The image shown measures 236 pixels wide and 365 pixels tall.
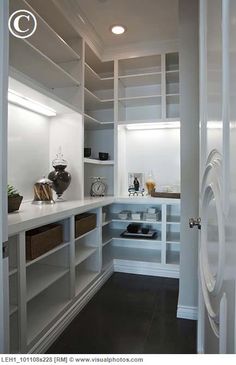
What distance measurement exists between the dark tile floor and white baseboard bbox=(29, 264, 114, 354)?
36 millimetres

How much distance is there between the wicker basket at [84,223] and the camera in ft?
7.34

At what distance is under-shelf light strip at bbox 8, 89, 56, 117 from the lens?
2.01 meters

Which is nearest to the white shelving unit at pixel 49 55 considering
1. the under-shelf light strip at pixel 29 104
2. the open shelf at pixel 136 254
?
the under-shelf light strip at pixel 29 104

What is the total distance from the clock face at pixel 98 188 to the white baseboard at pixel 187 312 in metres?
1.66

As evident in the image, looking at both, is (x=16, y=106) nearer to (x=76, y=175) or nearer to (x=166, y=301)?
(x=76, y=175)

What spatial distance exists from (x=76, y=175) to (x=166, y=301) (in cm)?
155

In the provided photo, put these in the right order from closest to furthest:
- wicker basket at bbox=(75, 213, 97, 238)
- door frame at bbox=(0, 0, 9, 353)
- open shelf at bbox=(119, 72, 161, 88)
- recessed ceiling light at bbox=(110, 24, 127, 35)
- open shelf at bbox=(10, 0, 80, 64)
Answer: door frame at bbox=(0, 0, 9, 353) → open shelf at bbox=(10, 0, 80, 64) → wicker basket at bbox=(75, 213, 97, 238) → recessed ceiling light at bbox=(110, 24, 127, 35) → open shelf at bbox=(119, 72, 161, 88)

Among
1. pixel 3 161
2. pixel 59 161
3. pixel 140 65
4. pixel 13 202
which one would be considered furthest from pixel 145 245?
pixel 3 161

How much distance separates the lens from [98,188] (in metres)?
3.30

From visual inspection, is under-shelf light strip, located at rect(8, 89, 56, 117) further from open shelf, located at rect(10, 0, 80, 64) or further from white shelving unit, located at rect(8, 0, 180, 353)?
open shelf, located at rect(10, 0, 80, 64)

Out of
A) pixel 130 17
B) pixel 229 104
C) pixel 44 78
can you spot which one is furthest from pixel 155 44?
pixel 229 104

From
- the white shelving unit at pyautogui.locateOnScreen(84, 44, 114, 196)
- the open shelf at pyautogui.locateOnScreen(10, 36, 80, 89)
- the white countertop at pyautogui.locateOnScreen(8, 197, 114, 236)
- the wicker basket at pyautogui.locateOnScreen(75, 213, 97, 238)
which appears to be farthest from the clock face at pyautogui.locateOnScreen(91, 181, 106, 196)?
the open shelf at pyautogui.locateOnScreen(10, 36, 80, 89)

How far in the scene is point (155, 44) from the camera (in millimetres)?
2867
